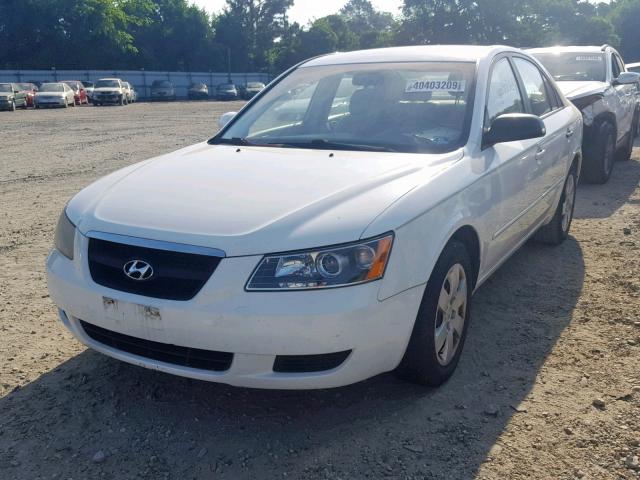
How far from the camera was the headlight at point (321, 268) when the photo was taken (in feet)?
8.38

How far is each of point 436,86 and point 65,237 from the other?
222cm

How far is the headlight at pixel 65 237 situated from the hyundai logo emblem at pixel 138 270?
446 millimetres

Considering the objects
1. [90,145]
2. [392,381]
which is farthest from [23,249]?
[90,145]

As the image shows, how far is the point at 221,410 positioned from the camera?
3027 mm

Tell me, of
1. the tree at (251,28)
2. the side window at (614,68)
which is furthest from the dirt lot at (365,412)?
the tree at (251,28)

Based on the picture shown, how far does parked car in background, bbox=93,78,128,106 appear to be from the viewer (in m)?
36.6

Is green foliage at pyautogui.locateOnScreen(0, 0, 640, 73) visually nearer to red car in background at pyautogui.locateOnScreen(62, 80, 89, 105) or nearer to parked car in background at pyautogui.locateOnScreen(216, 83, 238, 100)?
parked car in background at pyautogui.locateOnScreen(216, 83, 238, 100)

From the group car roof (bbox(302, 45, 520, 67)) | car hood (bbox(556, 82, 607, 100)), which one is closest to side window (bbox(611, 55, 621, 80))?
car hood (bbox(556, 82, 607, 100))

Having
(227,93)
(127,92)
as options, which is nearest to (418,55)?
(127,92)

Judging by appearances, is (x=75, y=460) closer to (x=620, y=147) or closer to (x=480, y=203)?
(x=480, y=203)

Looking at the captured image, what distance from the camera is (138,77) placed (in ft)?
185

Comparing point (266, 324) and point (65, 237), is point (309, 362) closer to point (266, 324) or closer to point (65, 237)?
point (266, 324)

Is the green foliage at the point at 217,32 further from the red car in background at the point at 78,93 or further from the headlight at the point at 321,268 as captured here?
the headlight at the point at 321,268

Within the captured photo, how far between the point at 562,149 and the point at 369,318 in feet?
10.0
